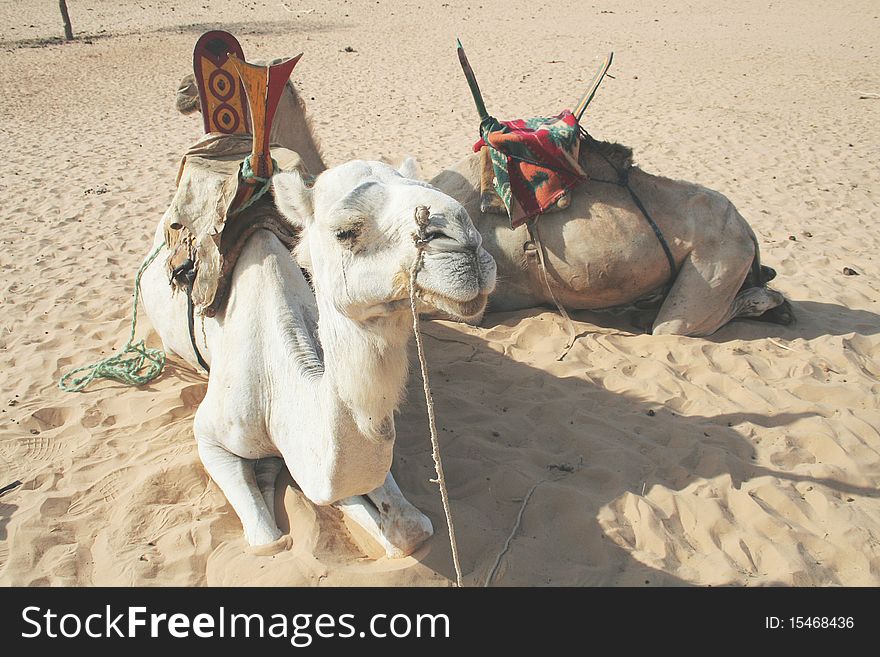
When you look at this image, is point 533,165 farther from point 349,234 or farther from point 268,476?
point 349,234

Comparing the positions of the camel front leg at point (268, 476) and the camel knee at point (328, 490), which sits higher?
the camel knee at point (328, 490)

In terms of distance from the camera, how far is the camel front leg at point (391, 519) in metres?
2.77

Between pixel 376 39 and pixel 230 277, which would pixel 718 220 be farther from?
pixel 376 39

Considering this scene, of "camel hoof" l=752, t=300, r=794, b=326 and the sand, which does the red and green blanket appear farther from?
"camel hoof" l=752, t=300, r=794, b=326

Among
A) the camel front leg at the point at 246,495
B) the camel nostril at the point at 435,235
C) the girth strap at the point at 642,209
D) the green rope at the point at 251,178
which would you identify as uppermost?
the camel nostril at the point at 435,235

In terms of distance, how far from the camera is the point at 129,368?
4.20 metres

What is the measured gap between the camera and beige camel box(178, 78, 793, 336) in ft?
15.1

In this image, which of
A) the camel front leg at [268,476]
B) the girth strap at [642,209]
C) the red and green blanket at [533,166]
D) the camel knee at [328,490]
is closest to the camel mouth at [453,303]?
the camel knee at [328,490]

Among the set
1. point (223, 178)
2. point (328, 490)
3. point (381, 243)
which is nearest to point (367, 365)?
point (381, 243)

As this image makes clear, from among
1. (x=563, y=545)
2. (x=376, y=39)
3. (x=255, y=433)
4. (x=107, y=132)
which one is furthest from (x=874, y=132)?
(x=376, y=39)

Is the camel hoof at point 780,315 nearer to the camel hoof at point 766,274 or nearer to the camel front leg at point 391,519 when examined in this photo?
the camel hoof at point 766,274

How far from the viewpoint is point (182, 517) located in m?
3.08

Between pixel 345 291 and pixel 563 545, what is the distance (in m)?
1.55

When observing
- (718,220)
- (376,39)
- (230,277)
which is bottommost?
(376,39)
